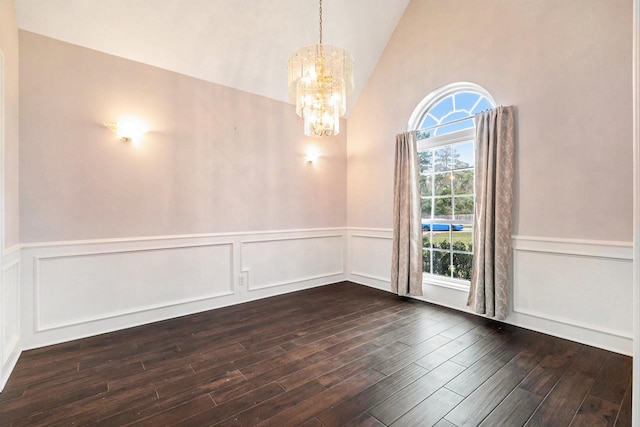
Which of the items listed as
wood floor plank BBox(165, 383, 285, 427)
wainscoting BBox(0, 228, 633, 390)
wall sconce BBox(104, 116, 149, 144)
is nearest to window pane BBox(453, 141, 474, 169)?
wainscoting BBox(0, 228, 633, 390)

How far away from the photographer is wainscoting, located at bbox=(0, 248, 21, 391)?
211 centimetres

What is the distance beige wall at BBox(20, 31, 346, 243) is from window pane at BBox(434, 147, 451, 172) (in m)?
1.87

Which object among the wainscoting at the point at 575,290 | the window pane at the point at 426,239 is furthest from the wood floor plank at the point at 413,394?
Result: the window pane at the point at 426,239

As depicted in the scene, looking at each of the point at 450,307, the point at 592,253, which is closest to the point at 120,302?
the point at 450,307

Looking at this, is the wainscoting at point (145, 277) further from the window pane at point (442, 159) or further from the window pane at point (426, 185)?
the window pane at point (442, 159)

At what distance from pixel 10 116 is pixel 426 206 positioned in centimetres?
442

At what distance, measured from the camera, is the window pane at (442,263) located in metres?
3.91

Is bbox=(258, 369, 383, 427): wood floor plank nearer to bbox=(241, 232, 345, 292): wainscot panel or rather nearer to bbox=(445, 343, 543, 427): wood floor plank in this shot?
bbox=(445, 343, 543, 427): wood floor plank

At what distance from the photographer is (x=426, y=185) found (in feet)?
13.6

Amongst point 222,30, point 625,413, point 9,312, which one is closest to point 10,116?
point 9,312

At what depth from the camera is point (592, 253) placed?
2678 mm

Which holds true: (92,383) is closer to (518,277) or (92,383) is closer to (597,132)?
(518,277)

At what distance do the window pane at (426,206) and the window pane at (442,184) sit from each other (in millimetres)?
157

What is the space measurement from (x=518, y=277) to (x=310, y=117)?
2734 mm
